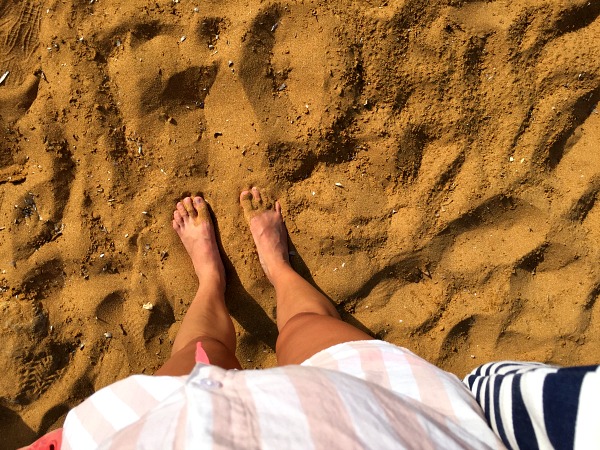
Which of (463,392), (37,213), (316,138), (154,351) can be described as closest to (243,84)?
(316,138)

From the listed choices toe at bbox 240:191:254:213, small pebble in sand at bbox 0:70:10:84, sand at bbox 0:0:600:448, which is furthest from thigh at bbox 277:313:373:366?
small pebble in sand at bbox 0:70:10:84

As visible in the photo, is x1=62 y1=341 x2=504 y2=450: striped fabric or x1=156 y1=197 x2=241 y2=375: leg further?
x1=156 y1=197 x2=241 y2=375: leg

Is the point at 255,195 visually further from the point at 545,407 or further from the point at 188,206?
the point at 545,407

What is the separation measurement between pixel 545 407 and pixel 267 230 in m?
1.05

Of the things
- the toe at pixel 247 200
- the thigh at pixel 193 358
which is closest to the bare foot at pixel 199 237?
the toe at pixel 247 200

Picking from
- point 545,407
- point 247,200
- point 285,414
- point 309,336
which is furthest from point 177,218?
point 545,407

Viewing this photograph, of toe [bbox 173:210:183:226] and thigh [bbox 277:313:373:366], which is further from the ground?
toe [bbox 173:210:183:226]

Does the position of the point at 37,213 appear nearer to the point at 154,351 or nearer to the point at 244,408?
the point at 154,351

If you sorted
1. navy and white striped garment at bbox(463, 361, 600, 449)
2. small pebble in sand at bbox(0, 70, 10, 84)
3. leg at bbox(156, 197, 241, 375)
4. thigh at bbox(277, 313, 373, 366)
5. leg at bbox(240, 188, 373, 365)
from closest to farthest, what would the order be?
navy and white striped garment at bbox(463, 361, 600, 449)
thigh at bbox(277, 313, 373, 366)
leg at bbox(240, 188, 373, 365)
leg at bbox(156, 197, 241, 375)
small pebble in sand at bbox(0, 70, 10, 84)

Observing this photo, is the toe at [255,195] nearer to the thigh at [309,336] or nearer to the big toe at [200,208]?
the big toe at [200,208]

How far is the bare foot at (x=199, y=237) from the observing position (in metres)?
1.60

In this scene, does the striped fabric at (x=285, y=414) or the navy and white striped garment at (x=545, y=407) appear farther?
the navy and white striped garment at (x=545, y=407)

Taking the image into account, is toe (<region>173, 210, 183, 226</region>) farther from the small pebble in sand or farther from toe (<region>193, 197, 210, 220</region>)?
the small pebble in sand

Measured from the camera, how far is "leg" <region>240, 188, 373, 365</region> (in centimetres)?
128
